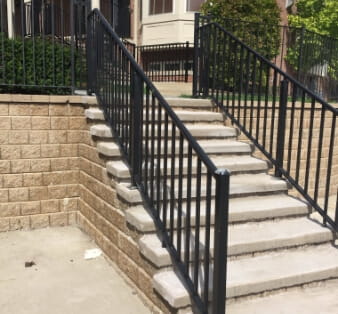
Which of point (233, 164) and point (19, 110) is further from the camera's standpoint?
point (19, 110)

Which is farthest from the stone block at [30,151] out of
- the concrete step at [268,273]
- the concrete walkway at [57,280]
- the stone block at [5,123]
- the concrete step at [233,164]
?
the concrete step at [268,273]

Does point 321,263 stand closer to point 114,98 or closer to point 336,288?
point 336,288

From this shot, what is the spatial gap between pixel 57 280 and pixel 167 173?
1363 millimetres

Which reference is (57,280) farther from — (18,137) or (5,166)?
(18,137)

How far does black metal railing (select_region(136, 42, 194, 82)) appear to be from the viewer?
11.9 meters

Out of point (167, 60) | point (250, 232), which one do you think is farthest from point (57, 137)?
point (167, 60)

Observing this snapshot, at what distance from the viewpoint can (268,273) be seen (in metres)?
3.04

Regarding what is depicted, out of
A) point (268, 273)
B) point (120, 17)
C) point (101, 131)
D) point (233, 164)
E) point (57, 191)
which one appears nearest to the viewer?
point (268, 273)

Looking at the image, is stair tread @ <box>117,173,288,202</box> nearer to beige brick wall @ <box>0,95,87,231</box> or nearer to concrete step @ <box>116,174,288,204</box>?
concrete step @ <box>116,174,288,204</box>

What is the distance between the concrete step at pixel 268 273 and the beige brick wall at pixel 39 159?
89.2 inches

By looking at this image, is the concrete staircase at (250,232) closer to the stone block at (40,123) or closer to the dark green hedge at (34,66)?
the stone block at (40,123)

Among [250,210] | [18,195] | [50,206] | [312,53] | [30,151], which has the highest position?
[312,53]

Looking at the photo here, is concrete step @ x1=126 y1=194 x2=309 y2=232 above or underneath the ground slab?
above

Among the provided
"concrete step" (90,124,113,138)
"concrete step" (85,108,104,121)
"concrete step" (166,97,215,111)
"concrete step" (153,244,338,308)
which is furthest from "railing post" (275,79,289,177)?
"concrete step" (85,108,104,121)
